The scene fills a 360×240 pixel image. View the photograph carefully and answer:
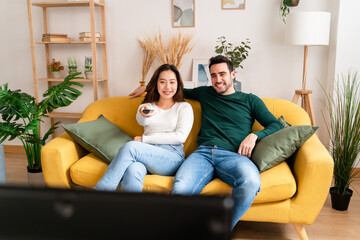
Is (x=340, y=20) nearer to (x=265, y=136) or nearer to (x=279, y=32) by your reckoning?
(x=279, y=32)

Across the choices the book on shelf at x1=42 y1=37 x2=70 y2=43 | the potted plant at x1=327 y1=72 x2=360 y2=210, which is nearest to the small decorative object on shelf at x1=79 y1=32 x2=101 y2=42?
the book on shelf at x1=42 y1=37 x2=70 y2=43

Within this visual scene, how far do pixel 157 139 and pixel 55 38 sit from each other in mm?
1875

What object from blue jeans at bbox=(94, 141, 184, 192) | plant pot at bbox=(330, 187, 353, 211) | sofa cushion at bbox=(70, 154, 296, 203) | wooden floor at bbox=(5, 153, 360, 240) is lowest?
wooden floor at bbox=(5, 153, 360, 240)

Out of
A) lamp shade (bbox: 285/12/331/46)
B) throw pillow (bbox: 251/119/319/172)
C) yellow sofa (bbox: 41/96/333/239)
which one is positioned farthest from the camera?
lamp shade (bbox: 285/12/331/46)

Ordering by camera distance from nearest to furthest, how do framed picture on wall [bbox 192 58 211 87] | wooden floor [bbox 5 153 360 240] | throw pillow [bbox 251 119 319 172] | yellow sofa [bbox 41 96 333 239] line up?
1. yellow sofa [bbox 41 96 333 239]
2. throw pillow [bbox 251 119 319 172]
3. wooden floor [bbox 5 153 360 240]
4. framed picture on wall [bbox 192 58 211 87]

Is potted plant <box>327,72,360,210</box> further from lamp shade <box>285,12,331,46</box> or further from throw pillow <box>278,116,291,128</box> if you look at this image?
lamp shade <box>285,12,331,46</box>

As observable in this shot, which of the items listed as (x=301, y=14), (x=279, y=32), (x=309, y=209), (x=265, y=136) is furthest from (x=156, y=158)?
(x=279, y=32)

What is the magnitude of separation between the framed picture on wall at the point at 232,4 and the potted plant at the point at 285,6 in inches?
14.4

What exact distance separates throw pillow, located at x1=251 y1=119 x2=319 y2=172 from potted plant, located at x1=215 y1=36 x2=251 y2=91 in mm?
1116

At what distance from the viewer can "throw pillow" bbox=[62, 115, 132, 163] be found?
2397 millimetres

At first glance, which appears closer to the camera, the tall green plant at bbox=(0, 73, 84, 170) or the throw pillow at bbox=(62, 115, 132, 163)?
the throw pillow at bbox=(62, 115, 132, 163)

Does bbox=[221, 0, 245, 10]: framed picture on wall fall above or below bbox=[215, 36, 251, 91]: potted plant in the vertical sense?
above

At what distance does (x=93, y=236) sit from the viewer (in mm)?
373

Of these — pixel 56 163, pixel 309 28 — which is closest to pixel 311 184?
pixel 309 28
